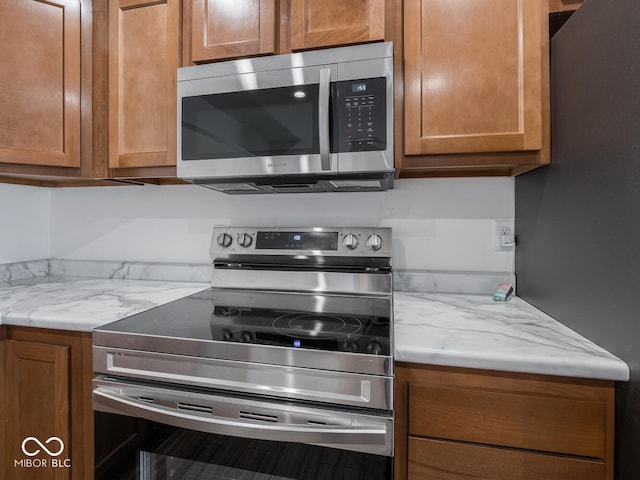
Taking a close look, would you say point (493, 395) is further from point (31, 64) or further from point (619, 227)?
point (31, 64)

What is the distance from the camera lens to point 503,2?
1.04m

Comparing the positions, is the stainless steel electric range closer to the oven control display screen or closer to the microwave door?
the oven control display screen

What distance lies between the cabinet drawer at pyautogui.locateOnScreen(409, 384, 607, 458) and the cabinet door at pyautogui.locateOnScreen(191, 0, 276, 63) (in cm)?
118

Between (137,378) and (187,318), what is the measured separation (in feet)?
0.68

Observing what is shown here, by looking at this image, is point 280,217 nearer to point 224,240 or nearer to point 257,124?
point 224,240

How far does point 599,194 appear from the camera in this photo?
0.80 meters

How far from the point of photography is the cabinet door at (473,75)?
3.41 feet

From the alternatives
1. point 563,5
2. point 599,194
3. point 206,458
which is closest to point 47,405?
point 206,458

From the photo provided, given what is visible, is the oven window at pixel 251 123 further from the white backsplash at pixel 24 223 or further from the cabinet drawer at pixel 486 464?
the white backsplash at pixel 24 223

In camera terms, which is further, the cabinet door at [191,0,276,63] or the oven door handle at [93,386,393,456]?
the cabinet door at [191,0,276,63]

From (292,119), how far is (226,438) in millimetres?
943

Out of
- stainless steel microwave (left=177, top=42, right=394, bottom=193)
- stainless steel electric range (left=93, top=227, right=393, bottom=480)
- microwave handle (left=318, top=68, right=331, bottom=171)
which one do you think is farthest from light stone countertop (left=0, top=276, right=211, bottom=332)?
microwave handle (left=318, top=68, right=331, bottom=171)

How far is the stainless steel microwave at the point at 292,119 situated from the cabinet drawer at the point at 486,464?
761 millimetres

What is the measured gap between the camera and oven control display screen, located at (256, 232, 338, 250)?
138 cm
